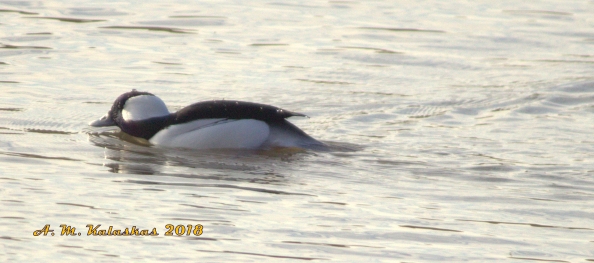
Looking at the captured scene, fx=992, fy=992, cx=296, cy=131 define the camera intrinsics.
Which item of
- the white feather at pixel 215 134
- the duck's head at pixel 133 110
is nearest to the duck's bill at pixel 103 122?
the duck's head at pixel 133 110

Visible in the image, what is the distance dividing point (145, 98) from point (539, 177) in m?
3.70

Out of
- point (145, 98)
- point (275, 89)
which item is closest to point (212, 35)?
point (275, 89)

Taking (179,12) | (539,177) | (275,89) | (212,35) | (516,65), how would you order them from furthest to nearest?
(179,12)
(212,35)
(516,65)
(275,89)
(539,177)

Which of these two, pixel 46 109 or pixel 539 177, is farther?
pixel 46 109

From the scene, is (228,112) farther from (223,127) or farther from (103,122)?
(103,122)

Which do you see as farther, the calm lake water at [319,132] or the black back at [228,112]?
the black back at [228,112]

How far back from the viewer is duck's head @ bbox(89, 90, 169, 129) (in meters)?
9.30

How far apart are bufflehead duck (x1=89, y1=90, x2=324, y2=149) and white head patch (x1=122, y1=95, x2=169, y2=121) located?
0.02 metres

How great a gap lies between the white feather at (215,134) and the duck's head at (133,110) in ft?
1.04

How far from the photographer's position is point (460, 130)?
991 cm

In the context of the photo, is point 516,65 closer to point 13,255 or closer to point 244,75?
point 244,75

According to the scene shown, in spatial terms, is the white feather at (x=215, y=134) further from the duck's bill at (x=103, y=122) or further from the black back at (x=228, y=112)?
the duck's bill at (x=103, y=122)

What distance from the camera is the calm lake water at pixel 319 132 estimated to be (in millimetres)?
6246

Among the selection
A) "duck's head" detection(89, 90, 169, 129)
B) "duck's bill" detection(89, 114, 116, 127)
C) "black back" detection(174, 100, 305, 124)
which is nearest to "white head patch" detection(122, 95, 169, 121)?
"duck's head" detection(89, 90, 169, 129)
